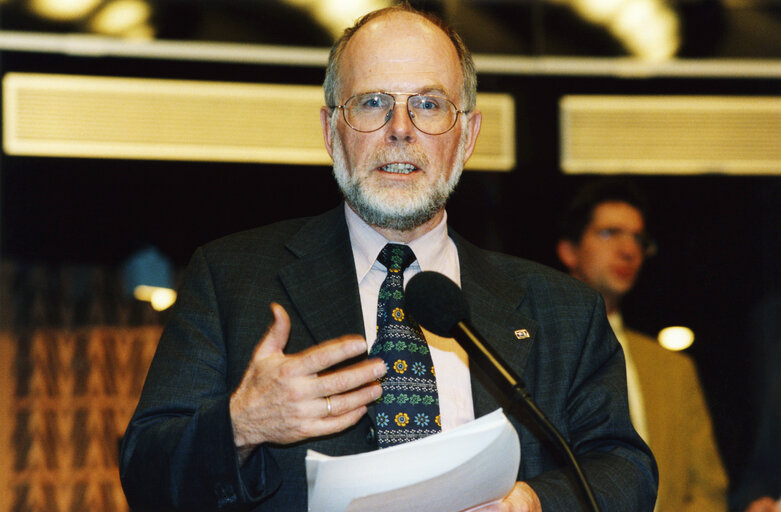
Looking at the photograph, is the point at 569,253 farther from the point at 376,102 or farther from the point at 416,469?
the point at 416,469

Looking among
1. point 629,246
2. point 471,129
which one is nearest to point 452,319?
point 471,129

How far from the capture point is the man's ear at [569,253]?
339 cm

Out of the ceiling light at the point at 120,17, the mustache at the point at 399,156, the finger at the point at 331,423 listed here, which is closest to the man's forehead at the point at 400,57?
the mustache at the point at 399,156

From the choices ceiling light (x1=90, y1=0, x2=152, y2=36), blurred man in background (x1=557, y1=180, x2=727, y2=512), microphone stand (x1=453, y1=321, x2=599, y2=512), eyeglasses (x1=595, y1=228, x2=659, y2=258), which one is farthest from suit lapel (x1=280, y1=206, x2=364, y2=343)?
ceiling light (x1=90, y1=0, x2=152, y2=36)

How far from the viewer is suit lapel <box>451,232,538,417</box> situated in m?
1.67

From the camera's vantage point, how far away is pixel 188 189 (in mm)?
3895

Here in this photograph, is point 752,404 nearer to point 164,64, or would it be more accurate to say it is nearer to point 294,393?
point 164,64

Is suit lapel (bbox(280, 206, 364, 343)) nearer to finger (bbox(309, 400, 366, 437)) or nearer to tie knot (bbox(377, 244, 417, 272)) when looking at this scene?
tie knot (bbox(377, 244, 417, 272))

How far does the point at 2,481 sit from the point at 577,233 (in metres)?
2.37

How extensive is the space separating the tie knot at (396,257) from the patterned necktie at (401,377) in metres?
0.04

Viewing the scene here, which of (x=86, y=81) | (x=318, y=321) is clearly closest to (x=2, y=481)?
(x=86, y=81)

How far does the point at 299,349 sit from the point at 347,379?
362 millimetres

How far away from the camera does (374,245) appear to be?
70.7 inches

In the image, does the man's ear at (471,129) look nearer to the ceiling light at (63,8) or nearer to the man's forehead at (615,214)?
the man's forehead at (615,214)
